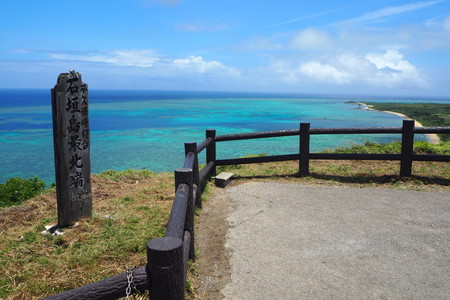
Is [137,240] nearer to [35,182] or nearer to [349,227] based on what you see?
[349,227]

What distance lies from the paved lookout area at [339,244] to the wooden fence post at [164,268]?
165cm

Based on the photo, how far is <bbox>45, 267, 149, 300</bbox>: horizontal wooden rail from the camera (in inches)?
73.0

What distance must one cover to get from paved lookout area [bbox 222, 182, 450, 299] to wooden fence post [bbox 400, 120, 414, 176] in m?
1.02

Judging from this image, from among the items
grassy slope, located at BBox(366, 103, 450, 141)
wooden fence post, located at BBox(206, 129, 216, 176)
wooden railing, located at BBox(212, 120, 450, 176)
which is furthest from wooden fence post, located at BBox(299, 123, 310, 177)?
grassy slope, located at BBox(366, 103, 450, 141)

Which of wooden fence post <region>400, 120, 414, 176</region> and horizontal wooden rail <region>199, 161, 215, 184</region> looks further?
wooden fence post <region>400, 120, 414, 176</region>

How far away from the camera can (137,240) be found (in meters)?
4.70

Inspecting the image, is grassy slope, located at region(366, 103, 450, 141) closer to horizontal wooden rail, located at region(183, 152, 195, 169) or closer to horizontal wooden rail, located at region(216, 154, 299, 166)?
horizontal wooden rail, located at region(216, 154, 299, 166)

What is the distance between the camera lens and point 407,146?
25.2 ft

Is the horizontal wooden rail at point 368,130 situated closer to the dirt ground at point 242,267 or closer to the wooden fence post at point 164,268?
the dirt ground at point 242,267

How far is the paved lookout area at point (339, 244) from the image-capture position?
11.9 ft

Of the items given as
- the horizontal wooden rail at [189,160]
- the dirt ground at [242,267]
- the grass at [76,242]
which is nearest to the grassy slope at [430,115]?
the dirt ground at [242,267]

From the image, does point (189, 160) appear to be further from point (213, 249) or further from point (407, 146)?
point (407, 146)

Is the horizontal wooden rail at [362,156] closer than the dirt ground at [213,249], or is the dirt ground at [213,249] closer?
the dirt ground at [213,249]

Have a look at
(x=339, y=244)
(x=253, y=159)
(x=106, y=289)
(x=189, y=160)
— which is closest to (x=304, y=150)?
(x=253, y=159)
